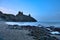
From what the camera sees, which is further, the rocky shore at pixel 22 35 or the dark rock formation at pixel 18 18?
the dark rock formation at pixel 18 18

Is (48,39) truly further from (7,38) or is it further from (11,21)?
(11,21)

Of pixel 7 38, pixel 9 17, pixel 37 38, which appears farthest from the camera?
pixel 9 17

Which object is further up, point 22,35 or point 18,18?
point 18,18

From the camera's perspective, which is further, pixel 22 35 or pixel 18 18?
pixel 18 18

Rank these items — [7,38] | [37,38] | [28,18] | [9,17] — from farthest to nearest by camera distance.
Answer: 1. [9,17]
2. [28,18]
3. [37,38]
4. [7,38]

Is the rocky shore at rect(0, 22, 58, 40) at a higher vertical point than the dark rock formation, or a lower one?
lower

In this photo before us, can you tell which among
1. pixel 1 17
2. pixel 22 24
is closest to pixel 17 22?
pixel 22 24

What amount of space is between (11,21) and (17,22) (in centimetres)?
89

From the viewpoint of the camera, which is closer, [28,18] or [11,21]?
[28,18]

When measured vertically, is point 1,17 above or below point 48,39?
above

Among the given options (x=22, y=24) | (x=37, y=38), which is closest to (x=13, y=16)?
(x=22, y=24)

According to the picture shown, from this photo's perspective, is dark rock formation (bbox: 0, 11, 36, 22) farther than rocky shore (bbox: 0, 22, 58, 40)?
Yes

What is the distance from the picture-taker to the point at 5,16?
76.0 feet

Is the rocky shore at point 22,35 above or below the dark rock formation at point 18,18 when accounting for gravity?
below
